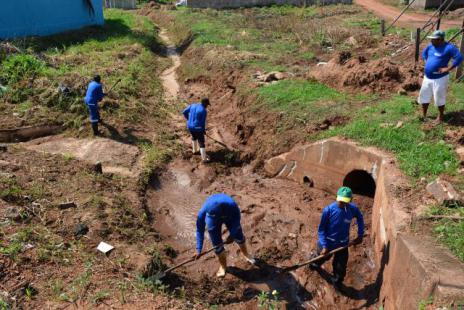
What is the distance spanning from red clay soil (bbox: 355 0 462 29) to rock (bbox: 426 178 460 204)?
51.8 feet

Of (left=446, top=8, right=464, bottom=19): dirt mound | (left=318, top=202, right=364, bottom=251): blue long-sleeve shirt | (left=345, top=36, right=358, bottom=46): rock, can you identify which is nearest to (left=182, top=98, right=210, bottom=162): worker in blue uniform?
(left=318, top=202, right=364, bottom=251): blue long-sleeve shirt

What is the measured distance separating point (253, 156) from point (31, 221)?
18.6ft

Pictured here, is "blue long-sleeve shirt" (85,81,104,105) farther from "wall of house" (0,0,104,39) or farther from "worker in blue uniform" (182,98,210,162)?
"wall of house" (0,0,104,39)

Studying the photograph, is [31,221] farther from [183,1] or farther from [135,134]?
[183,1]

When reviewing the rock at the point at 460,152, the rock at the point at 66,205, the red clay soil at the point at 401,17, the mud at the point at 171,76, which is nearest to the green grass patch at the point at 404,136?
the rock at the point at 460,152

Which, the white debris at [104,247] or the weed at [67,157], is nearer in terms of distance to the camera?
the white debris at [104,247]

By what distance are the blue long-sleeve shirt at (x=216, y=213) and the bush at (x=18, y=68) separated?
919cm

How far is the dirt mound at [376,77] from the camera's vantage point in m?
10.3

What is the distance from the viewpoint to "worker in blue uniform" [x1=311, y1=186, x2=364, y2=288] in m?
5.83

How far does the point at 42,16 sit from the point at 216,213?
656 inches

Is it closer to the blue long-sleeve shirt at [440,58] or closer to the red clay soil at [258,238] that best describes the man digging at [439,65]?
the blue long-sleeve shirt at [440,58]

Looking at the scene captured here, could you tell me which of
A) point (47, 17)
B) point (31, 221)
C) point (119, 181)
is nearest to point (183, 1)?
point (47, 17)

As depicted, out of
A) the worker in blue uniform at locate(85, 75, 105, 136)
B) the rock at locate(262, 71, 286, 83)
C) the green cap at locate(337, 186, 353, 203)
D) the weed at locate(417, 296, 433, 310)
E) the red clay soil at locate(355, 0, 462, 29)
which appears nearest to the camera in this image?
the weed at locate(417, 296, 433, 310)

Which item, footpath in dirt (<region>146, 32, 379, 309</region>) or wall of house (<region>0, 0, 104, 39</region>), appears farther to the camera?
wall of house (<region>0, 0, 104, 39</region>)
